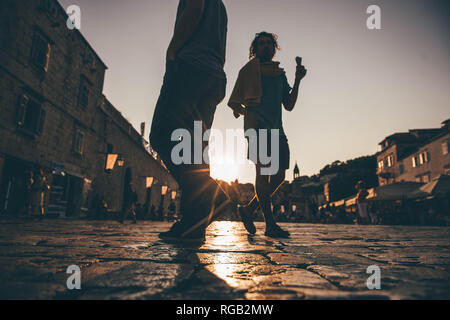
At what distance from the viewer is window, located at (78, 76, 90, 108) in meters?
15.3

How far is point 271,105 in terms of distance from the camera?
3424mm

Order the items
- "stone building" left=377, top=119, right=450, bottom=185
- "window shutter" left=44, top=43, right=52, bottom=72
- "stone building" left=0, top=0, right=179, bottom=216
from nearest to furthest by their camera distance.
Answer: "stone building" left=0, top=0, right=179, bottom=216, "window shutter" left=44, top=43, right=52, bottom=72, "stone building" left=377, top=119, right=450, bottom=185

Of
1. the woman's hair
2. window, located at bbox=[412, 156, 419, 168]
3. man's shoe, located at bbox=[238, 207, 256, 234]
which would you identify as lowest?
man's shoe, located at bbox=[238, 207, 256, 234]

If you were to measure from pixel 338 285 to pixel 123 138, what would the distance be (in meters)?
20.5

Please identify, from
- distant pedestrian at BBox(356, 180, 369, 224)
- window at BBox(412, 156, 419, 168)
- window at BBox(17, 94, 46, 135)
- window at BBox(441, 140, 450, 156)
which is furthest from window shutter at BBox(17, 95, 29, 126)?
window at BBox(412, 156, 419, 168)

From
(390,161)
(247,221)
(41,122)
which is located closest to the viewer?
Result: (247,221)

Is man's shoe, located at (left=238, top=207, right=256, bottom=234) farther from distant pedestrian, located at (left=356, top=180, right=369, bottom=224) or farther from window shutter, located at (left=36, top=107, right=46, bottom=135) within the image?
window shutter, located at (left=36, top=107, right=46, bottom=135)

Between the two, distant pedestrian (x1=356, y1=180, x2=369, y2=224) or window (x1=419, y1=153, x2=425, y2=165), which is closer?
distant pedestrian (x1=356, y1=180, x2=369, y2=224)

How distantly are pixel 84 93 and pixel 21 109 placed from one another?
5061mm

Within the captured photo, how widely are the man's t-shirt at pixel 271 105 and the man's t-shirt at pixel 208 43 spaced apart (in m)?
0.74

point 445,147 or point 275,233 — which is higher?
point 445,147

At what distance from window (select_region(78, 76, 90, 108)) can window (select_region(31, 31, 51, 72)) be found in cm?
286

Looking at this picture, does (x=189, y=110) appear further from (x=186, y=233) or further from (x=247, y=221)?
(x=247, y=221)

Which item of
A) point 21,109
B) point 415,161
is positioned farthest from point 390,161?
point 21,109
